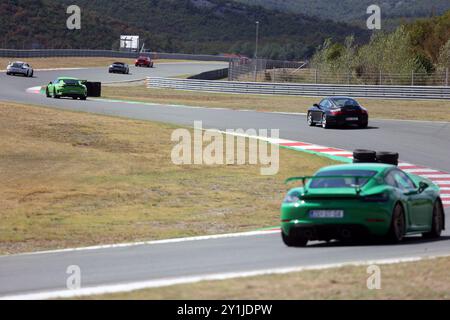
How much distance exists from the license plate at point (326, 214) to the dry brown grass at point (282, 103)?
97.3ft

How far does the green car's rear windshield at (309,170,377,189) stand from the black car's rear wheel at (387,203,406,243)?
58 centimetres

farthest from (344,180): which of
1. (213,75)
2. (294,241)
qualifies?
(213,75)

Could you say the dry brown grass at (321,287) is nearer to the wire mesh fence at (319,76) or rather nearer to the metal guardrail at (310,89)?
the metal guardrail at (310,89)

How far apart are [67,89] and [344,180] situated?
37.0 m

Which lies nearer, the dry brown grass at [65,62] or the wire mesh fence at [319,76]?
the wire mesh fence at [319,76]

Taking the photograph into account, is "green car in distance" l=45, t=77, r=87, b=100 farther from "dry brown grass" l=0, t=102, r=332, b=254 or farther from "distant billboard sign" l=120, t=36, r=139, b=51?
"distant billboard sign" l=120, t=36, r=139, b=51

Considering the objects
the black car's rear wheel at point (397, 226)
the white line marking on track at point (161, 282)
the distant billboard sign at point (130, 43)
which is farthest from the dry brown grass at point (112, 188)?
the distant billboard sign at point (130, 43)

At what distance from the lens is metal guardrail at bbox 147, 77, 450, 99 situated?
174 feet

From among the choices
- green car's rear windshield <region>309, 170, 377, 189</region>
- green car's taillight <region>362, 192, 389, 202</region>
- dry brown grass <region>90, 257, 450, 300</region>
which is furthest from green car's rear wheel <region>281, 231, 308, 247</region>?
dry brown grass <region>90, 257, 450, 300</region>

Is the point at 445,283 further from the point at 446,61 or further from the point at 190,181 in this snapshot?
the point at 446,61

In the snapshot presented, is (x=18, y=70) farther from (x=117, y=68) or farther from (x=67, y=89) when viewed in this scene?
(x=67, y=89)

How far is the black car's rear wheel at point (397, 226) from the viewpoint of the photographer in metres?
13.2

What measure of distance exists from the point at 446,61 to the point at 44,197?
49234 millimetres
